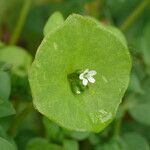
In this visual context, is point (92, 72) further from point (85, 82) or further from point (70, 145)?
point (70, 145)

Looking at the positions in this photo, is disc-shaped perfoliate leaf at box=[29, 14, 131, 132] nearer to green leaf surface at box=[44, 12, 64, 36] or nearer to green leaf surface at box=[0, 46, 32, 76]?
green leaf surface at box=[44, 12, 64, 36]

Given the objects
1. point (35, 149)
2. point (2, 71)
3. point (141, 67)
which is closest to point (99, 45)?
point (2, 71)

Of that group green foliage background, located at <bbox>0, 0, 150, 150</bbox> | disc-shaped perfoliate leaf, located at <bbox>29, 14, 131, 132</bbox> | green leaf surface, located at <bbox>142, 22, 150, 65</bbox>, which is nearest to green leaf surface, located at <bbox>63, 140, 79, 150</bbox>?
green foliage background, located at <bbox>0, 0, 150, 150</bbox>

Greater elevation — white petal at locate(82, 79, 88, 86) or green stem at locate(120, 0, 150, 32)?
white petal at locate(82, 79, 88, 86)

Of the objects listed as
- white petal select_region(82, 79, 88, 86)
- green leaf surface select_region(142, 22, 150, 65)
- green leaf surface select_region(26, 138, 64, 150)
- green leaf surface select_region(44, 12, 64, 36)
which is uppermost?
green leaf surface select_region(44, 12, 64, 36)

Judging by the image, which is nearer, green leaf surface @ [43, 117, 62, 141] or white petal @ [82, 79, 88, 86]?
white petal @ [82, 79, 88, 86]

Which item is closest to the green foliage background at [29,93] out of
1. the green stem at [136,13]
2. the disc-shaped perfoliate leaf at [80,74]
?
the green stem at [136,13]

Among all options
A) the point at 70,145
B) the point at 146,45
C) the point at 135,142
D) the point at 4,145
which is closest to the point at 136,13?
the point at 146,45
